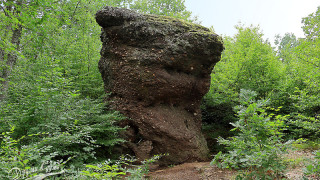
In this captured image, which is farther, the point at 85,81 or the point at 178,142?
the point at 85,81

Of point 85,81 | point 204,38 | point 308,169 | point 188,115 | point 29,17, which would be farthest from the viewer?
point 85,81

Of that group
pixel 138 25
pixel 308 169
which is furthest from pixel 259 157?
pixel 138 25

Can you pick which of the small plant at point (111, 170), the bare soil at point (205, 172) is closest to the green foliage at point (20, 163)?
Result: the small plant at point (111, 170)

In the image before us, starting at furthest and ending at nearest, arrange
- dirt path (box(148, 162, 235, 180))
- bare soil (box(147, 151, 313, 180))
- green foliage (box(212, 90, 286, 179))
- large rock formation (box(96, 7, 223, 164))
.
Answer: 1. large rock formation (box(96, 7, 223, 164))
2. dirt path (box(148, 162, 235, 180))
3. bare soil (box(147, 151, 313, 180))
4. green foliage (box(212, 90, 286, 179))

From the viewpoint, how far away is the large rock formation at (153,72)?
6340mm

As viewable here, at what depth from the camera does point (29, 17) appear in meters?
5.24

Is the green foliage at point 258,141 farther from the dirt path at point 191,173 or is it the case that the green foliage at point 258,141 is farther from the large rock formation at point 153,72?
the large rock formation at point 153,72

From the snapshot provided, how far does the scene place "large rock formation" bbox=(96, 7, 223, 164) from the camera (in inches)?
250

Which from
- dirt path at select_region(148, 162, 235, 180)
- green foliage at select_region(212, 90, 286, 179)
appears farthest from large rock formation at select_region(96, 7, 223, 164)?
green foliage at select_region(212, 90, 286, 179)

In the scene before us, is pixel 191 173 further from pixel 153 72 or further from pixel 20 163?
pixel 20 163

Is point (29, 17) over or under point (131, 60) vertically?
over

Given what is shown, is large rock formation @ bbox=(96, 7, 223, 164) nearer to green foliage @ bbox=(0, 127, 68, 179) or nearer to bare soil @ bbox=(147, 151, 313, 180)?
bare soil @ bbox=(147, 151, 313, 180)

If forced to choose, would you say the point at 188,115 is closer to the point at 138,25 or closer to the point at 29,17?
the point at 138,25

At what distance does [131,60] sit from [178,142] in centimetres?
311
